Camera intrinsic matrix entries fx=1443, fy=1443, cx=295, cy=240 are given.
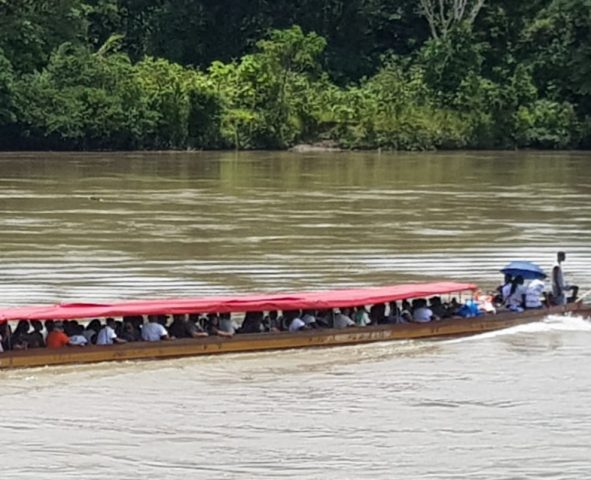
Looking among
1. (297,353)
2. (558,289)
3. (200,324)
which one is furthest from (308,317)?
(558,289)

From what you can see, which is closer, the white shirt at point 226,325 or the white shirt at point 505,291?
the white shirt at point 226,325

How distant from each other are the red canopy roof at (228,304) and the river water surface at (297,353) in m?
0.67

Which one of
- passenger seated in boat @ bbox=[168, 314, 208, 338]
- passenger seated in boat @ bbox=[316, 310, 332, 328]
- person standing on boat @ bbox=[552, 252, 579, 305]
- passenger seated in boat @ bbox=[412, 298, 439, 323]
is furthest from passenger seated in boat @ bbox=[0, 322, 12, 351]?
person standing on boat @ bbox=[552, 252, 579, 305]

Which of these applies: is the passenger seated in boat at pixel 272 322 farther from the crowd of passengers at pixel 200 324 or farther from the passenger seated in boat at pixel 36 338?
the passenger seated in boat at pixel 36 338

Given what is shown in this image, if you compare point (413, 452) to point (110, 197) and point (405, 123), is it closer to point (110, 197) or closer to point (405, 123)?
point (110, 197)

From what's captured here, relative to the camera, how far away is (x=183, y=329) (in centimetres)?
1917

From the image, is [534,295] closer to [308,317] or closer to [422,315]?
[422,315]

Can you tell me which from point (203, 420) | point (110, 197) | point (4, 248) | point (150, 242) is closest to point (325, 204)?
point (110, 197)

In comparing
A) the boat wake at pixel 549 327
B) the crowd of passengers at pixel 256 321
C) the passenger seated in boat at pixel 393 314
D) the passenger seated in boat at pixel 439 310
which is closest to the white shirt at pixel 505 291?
the crowd of passengers at pixel 256 321

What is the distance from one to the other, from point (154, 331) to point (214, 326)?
37.4 inches

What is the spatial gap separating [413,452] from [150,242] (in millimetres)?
15235

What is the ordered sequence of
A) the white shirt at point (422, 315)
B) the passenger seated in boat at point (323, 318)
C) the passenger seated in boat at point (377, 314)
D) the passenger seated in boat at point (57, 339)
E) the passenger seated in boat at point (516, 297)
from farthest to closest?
the passenger seated in boat at point (516, 297) → the white shirt at point (422, 315) → the passenger seated in boat at point (377, 314) → the passenger seated in boat at point (323, 318) → the passenger seated in boat at point (57, 339)

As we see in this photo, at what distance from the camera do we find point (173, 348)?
18.9m

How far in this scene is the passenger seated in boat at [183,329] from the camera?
19.2m
